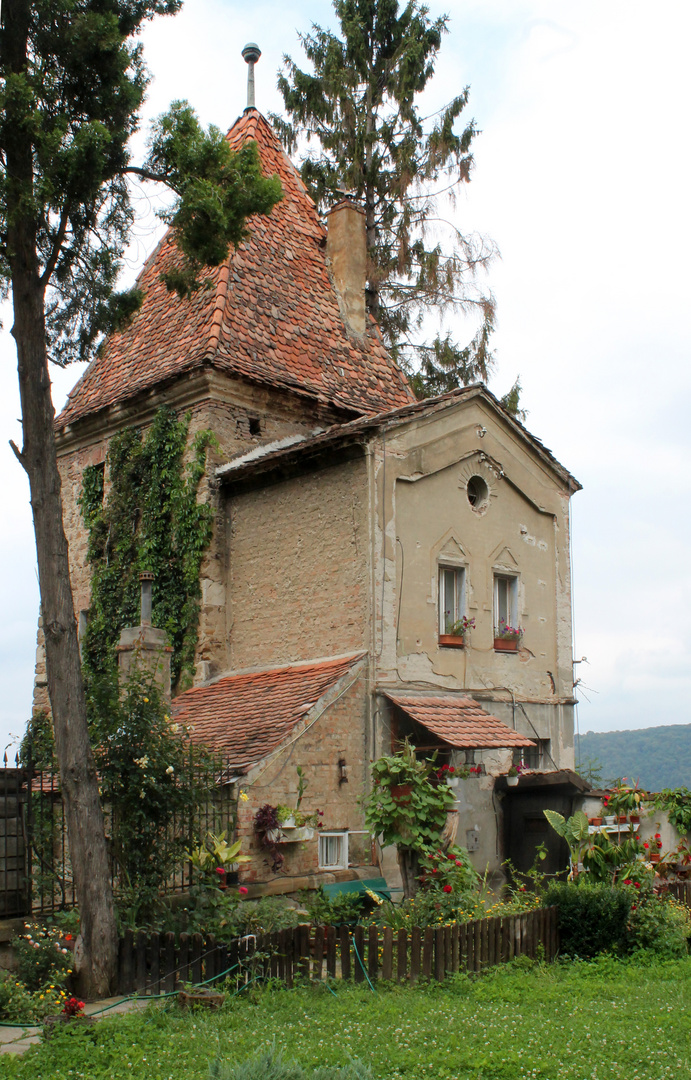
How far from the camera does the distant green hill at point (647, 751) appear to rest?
204 feet

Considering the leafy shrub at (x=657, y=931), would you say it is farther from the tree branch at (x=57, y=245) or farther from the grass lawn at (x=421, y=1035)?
the tree branch at (x=57, y=245)

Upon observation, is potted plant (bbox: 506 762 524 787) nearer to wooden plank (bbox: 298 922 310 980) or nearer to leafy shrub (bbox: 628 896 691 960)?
leafy shrub (bbox: 628 896 691 960)

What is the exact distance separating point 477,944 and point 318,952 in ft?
5.57

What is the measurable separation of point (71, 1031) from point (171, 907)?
2912mm

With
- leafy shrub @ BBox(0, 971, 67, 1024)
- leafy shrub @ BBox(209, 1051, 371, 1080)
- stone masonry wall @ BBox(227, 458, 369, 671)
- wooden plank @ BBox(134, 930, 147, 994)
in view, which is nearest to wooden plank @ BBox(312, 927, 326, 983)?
wooden plank @ BBox(134, 930, 147, 994)

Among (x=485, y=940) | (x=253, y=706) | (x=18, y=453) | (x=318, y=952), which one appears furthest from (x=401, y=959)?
(x=18, y=453)

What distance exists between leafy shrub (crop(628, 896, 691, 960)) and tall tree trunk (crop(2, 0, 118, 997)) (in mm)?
5684

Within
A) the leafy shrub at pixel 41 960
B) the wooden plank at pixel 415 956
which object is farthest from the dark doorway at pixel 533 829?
the leafy shrub at pixel 41 960

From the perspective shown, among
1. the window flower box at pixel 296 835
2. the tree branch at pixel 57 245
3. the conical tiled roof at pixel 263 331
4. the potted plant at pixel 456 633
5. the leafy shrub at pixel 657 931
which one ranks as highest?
the conical tiled roof at pixel 263 331

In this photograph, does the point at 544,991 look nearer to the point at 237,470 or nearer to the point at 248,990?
the point at 248,990

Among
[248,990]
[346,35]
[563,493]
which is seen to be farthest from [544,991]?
[346,35]

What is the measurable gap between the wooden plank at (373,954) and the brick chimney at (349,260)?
1303cm

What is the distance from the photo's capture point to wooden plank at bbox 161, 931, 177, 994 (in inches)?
→ 345

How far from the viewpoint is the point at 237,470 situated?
15.7 m
